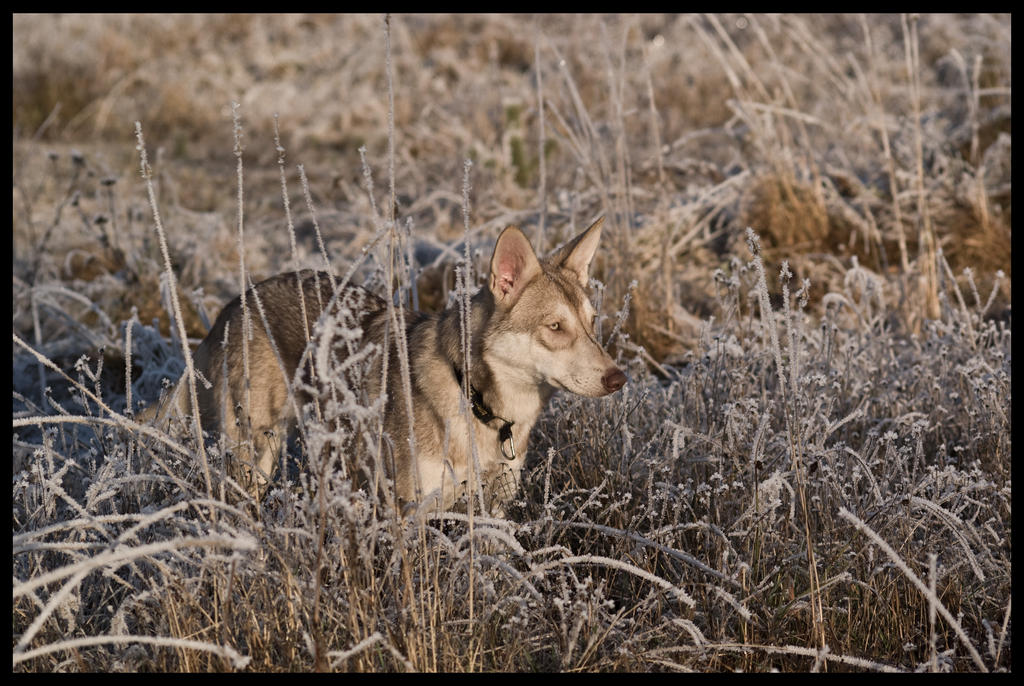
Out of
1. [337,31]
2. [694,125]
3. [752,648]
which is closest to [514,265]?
[752,648]

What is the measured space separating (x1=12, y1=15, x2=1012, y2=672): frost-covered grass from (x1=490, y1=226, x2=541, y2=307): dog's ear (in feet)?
1.29

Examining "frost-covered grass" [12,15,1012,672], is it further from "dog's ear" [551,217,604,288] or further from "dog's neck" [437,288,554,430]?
"dog's neck" [437,288,554,430]

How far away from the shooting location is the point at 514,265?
3.86m

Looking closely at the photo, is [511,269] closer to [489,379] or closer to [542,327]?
[542,327]

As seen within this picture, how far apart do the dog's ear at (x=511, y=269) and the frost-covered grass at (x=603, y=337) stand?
0.39 metres

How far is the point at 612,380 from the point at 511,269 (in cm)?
64

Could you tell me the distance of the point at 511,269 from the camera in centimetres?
387

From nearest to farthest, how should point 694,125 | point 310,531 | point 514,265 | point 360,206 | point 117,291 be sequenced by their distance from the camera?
point 310,531 → point 514,265 → point 117,291 → point 360,206 → point 694,125

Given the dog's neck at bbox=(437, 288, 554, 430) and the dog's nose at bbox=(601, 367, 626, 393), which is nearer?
the dog's nose at bbox=(601, 367, 626, 393)

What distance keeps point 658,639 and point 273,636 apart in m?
1.31

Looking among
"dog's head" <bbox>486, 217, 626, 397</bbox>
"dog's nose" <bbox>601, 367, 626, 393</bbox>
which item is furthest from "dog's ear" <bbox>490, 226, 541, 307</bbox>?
"dog's nose" <bbox>601, 367, 626, 393</bbox>

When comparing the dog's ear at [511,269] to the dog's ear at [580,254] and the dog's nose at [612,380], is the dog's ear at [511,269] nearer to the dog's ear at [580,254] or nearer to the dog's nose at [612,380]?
the dog's ear at [580,254]

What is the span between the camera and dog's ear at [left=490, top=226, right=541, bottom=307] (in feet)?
12.4
